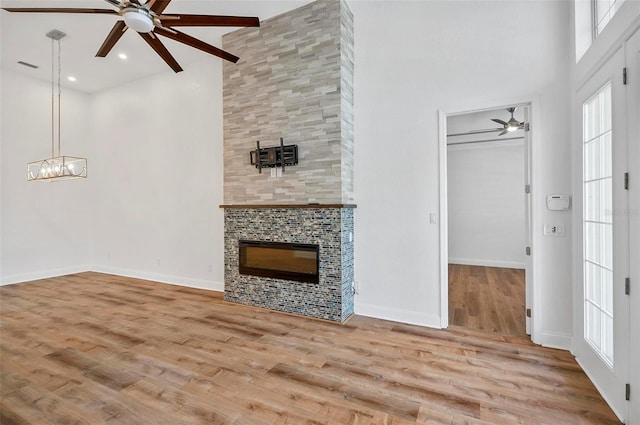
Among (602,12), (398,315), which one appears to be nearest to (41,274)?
(398,315)

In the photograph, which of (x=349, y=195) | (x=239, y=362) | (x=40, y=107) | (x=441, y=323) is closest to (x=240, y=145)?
(x=349, y=195)

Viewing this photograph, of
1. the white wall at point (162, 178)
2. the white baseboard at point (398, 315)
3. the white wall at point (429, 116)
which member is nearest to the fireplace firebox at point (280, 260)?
the white wall at point (429, 116)

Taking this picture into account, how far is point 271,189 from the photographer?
3982mm

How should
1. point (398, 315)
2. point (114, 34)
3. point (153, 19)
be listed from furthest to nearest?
point (398, 315) < point (114, 34) < point (153, 19)

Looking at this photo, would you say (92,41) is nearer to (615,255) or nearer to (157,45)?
(157,45)

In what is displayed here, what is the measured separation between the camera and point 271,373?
7.81 feet

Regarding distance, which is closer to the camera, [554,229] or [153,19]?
[153,19]

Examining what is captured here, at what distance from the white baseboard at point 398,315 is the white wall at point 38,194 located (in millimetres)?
6326

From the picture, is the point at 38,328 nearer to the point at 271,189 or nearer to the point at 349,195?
the point at 271,189

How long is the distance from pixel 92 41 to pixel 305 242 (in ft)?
14.8

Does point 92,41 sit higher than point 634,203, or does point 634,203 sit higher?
point 92,41

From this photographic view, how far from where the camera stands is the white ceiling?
12.0ft

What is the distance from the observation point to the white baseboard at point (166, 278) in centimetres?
488

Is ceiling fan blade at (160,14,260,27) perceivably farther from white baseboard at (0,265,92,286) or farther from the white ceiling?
white baseboard at (0,265,92,286)
